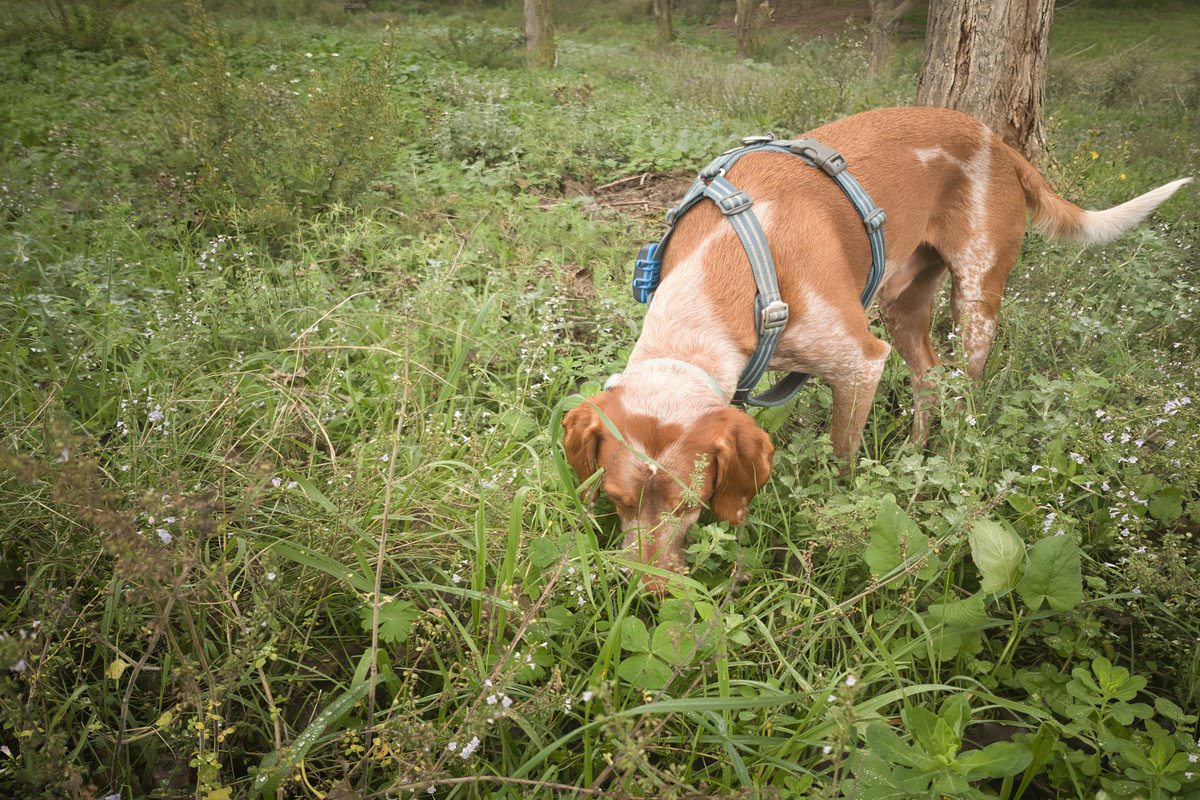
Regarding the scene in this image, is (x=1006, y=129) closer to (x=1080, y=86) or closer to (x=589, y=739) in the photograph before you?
(x=589, y=739)

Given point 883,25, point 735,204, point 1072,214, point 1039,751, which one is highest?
point 883,25

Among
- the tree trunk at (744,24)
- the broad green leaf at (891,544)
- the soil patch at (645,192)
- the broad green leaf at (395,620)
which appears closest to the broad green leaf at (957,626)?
the broad green leaf at (891,544)

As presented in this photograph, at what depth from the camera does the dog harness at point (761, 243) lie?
2572mm

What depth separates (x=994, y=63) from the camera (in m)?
4.23

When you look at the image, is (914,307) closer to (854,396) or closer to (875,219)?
(875,219)

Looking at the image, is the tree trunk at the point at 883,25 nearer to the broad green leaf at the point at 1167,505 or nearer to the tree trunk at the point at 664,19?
the tree trunk at the point at 664,19

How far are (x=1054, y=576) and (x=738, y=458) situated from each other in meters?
0.94

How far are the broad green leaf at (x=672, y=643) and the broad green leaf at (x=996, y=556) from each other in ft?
2.97

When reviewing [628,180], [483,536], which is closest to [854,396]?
Result: [483,536]

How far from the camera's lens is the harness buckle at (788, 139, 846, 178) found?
2.88 metres

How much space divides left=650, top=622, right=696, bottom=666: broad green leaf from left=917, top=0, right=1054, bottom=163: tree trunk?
4.13 meters

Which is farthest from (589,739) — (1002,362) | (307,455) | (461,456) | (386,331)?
(1002,362)

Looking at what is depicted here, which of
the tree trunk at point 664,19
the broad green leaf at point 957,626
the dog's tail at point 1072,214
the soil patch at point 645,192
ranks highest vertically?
the tree trunk at point 664,19

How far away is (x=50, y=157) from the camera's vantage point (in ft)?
18.2
